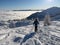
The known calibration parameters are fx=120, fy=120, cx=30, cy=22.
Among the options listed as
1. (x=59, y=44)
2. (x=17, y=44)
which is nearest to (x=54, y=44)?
(x=59, y=44)

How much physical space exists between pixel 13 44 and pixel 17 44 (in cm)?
52

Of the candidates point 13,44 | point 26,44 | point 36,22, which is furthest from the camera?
point 36,22

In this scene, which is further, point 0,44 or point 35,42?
point 0,44

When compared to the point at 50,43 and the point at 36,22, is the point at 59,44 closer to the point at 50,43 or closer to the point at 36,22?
the point at 50,43

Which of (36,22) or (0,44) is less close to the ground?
(36,22)

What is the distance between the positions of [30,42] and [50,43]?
2.87 m

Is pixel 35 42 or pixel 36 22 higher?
pixel 36 22

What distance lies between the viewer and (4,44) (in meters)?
14.9

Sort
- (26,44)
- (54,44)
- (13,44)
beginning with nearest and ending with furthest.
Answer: (26,44) < (54,44) < (13,44)

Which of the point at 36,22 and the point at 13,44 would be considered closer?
the point at 13,44

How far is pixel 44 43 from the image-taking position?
14617 mm

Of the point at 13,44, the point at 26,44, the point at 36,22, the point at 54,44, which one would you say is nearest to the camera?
Answer: the point at 26,44

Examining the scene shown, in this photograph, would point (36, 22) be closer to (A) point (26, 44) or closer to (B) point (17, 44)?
(B) point (17, 44)

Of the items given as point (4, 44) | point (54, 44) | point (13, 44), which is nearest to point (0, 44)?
point (4, 44)
